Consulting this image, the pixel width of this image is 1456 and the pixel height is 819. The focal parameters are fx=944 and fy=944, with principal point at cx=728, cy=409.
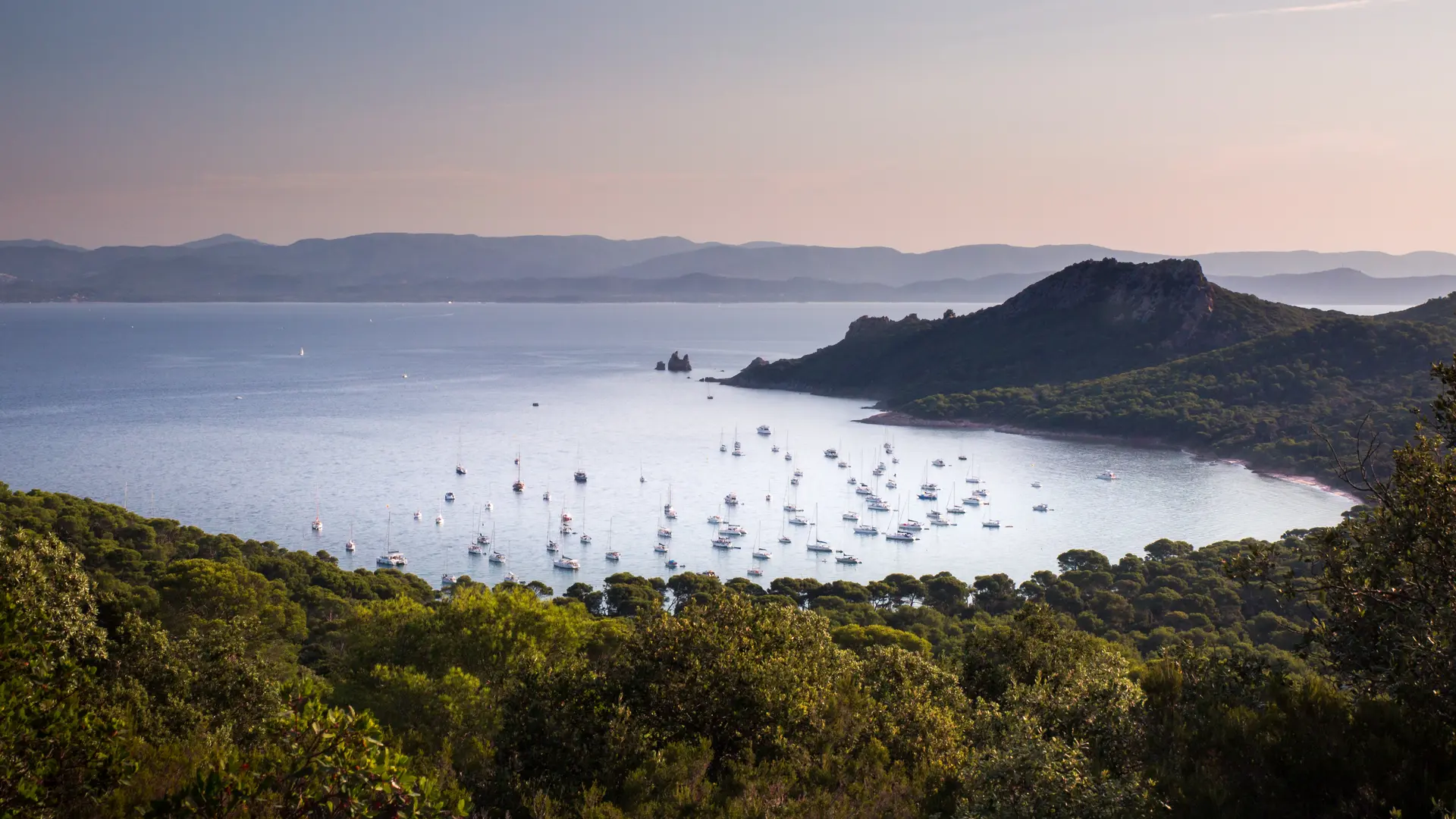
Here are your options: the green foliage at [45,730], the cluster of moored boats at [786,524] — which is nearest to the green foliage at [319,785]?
the green foliage at [45,730]

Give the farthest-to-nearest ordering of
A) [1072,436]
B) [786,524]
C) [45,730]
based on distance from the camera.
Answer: [1072,436] → [786,524] → [45,730]

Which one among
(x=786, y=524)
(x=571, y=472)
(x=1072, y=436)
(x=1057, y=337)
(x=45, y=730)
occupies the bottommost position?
(x=786, y=524)

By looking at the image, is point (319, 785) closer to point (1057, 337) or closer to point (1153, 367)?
point (1153, 367)

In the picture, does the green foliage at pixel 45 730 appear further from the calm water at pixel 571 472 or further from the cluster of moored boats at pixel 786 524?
the calm water at pixel 571 472

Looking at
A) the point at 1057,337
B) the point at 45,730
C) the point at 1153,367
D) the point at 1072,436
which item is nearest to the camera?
the point at 45,730

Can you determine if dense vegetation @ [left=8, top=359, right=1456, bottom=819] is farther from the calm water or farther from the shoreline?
the shoreline

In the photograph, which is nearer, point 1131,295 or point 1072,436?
point 1072,436

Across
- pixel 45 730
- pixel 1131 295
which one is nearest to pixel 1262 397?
pixel 1131 295
